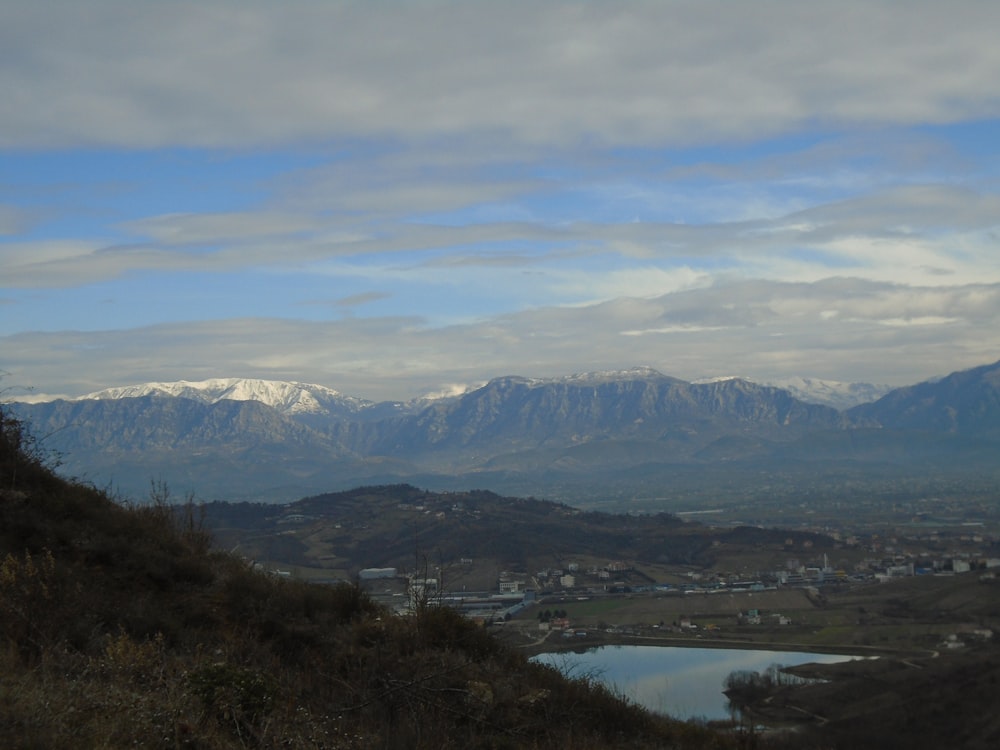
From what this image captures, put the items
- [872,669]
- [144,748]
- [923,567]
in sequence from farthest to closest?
1. [923,567]
2. [872,669]
3. [144,748]

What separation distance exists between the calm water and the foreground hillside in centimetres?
381

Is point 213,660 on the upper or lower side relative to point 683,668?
upper

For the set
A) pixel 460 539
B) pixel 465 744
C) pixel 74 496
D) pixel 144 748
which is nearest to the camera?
pixel 144 748

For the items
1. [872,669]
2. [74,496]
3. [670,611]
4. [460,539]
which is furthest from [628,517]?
[74,496]

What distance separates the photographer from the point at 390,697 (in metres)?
8.11

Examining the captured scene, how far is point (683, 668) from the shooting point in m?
25.8

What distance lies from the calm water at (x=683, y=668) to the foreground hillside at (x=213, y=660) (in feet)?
12.5

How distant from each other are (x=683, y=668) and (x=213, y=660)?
798 inches

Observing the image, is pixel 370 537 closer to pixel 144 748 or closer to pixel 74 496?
pixel 74 496

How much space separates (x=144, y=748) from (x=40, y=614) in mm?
3259

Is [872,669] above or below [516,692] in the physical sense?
below

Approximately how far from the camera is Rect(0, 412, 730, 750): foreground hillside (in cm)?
634

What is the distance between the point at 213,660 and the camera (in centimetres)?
→ 824

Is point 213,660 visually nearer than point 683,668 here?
Yes
